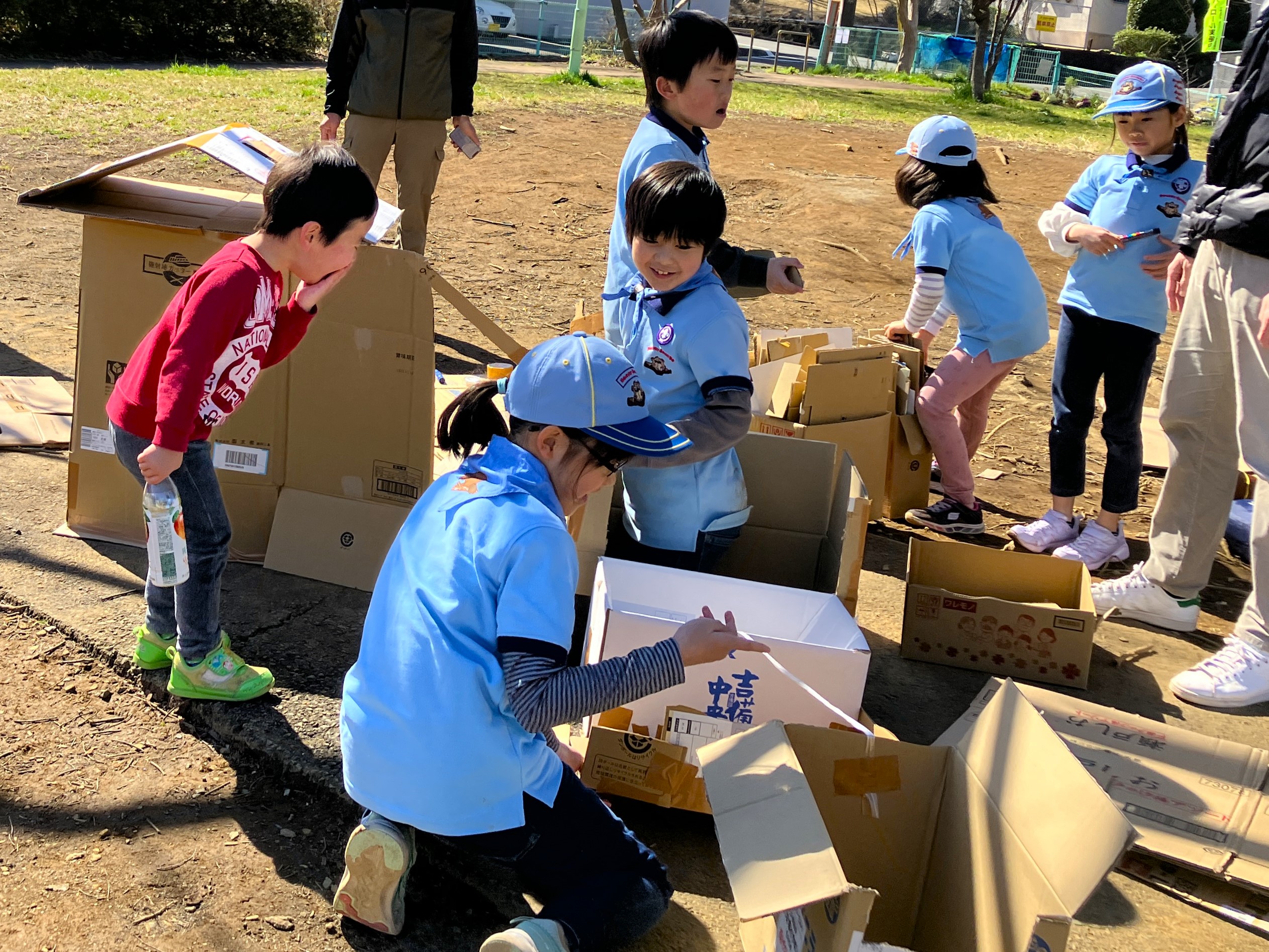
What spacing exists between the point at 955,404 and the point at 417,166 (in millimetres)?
2909

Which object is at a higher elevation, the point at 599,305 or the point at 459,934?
the point at 599,305

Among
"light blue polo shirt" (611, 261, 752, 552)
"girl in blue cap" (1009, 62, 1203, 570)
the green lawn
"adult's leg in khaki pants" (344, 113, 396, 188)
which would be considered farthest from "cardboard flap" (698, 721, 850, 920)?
the green lawn

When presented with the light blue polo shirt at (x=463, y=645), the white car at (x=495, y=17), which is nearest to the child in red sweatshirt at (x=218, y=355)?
the light blue polo shirt at (x=463, y=645)

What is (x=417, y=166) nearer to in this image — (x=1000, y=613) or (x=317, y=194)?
(x=317, y=194)

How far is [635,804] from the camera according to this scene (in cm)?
268

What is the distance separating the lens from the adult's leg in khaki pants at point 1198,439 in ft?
11.1

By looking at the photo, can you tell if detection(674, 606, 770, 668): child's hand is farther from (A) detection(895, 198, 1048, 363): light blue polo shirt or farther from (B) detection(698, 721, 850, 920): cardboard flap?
(A) detection(895, 198, 1048, 363): light blue polo shirt

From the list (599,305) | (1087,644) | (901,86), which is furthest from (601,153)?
(901,86)

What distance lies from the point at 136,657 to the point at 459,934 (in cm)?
120

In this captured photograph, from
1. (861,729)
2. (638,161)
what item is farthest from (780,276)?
(861,729)

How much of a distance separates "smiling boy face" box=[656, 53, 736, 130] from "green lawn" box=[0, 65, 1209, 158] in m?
7.69

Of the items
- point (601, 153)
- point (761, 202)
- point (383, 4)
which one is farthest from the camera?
point (601, 153)

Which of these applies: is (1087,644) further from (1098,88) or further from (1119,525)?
(1098,88)

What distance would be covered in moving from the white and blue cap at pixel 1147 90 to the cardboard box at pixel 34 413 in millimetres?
3755
